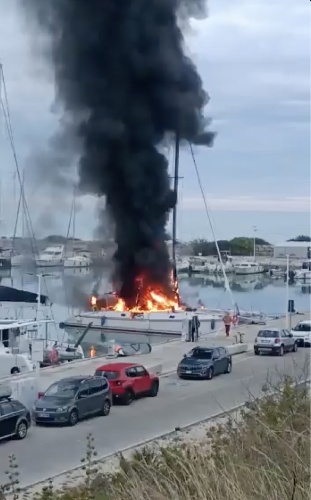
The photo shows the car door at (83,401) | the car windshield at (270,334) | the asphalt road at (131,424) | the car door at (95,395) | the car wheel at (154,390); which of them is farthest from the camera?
the car windshield at (270,334)

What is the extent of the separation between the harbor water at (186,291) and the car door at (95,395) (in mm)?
17484

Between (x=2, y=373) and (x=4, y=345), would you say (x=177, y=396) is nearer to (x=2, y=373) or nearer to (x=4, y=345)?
(x=2, y=373)

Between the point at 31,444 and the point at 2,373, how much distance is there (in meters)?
8.56

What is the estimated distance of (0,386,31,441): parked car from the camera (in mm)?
13645

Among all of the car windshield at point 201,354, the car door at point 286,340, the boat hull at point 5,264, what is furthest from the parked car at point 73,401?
the boat hull at point 5,264

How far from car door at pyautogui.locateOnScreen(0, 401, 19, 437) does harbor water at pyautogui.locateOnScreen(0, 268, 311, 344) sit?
767 inches

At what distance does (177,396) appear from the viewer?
18562mm

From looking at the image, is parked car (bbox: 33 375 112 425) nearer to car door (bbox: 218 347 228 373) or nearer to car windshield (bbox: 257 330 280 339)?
car door (bbox: 218 347 228 373)

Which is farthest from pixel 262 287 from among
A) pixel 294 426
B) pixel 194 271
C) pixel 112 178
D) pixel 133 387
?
pixel 294 426

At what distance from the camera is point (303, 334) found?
3009cm

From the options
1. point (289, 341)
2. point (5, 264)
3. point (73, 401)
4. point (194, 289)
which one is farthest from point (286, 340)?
point (5, 264)

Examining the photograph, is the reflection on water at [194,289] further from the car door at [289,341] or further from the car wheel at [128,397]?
the car wheel at [128,397]

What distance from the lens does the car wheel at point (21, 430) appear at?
13.9 m

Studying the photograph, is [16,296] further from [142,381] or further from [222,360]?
[142,381]
